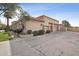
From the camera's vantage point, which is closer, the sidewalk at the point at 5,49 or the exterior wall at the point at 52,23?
the sidewalk at the point at 5,49

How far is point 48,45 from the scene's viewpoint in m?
2.94

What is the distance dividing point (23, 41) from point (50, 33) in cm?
52

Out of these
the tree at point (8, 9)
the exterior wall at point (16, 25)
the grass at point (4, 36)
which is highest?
the tree at point (8, 9)

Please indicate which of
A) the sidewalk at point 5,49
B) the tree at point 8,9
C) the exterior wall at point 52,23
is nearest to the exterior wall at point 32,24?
the exterior wall at point 52,23

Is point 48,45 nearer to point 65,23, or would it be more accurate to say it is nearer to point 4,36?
point 65,23

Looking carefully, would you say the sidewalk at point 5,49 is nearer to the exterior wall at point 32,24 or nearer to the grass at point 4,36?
the grass at point 4,36

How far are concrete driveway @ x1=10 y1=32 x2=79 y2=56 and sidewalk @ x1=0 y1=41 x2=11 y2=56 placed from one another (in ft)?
0.22

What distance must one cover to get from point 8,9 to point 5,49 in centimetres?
71

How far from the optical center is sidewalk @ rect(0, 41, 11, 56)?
2.85 m

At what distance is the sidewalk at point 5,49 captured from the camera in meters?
2.85

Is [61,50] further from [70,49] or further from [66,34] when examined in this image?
[66,34]

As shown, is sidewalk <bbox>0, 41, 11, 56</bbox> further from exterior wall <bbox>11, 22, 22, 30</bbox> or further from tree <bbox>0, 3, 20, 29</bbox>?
tree <bbox>0, 3, 20, 29</bbox>

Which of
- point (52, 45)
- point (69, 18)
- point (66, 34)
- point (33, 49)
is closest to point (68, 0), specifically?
point (69, 18)

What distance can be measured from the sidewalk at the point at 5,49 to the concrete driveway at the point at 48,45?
7 centimetres
